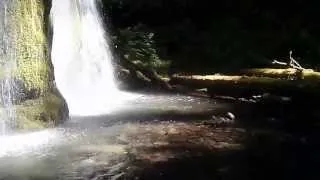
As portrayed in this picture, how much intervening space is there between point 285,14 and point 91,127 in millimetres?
19014

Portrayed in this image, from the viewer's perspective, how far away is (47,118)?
1354cm

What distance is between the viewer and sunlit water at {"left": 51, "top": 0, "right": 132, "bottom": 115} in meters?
19.4

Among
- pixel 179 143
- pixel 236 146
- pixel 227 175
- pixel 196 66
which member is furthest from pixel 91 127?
pixel 196 66

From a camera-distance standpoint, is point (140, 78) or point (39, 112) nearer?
point (39, 112)

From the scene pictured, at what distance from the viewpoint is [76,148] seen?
11211 mm

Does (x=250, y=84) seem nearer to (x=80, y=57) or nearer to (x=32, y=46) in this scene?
(x=80, y=57)

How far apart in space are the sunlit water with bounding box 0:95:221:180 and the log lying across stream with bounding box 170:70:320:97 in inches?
158

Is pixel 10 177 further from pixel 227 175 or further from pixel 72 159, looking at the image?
pixel 227 175

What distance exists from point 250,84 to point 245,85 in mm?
219

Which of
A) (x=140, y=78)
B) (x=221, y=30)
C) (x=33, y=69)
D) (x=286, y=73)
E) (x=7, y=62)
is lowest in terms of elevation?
(x=140, y=78)

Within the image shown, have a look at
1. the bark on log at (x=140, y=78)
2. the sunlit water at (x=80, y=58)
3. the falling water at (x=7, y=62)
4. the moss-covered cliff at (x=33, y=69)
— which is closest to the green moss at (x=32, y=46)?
the moss-covered cliff at (x=33, y=69)

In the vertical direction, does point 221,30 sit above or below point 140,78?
above

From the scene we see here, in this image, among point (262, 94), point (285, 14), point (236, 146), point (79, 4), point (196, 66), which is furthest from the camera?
point (285, 14)

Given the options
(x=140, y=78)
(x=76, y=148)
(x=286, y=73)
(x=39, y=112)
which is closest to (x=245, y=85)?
(x=286, y=73)
